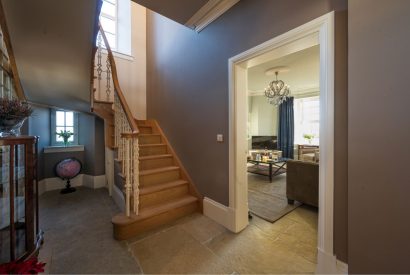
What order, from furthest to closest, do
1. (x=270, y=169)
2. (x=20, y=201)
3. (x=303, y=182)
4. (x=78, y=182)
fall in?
(x=270, y=169), (x=78, y=182), (x=303, y=182), (x=20, y=201)

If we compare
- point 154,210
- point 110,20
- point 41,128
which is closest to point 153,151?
point 154,210

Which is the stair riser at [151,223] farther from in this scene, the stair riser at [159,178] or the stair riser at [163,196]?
the stair riser at [159,178]

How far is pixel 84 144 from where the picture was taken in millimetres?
4031

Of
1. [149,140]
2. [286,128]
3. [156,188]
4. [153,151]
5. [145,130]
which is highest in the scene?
[286,128]

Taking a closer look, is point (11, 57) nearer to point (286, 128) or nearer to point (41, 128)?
point (41, 128)

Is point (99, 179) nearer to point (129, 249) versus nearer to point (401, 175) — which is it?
point (129, 249)

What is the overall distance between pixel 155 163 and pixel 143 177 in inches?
17.5

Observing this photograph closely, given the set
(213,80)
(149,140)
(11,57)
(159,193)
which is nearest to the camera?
(11,57)

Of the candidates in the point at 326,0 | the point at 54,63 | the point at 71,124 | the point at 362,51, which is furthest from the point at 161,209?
the point at 71,124

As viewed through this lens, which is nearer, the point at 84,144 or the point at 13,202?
the point at 13,202

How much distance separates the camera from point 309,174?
2645 mm

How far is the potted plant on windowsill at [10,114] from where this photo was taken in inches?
53.8

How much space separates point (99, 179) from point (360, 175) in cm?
427

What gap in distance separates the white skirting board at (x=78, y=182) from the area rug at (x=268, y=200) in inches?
122
